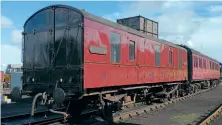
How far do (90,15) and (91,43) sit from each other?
0.95m

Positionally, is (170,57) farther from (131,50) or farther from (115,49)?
(115,49)

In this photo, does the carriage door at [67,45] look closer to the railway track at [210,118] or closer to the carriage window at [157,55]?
the railway track at [210,118]

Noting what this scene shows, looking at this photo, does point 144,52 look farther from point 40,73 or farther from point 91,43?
point 40,73

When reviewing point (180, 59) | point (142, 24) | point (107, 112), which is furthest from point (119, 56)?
point (142, 24)

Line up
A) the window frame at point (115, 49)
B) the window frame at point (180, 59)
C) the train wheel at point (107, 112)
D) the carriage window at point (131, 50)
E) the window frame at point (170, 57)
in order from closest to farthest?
the window frame at point (115, 49) → the train wheel at point (107, 112) → the carriage window at point (131, 50) → the window frame at point (170, 57) → the window frame at point (180, 59)

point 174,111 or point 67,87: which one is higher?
point 67,87

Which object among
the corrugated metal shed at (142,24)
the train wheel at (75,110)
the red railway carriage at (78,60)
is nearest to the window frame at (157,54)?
the red railway carriage at (78,60)

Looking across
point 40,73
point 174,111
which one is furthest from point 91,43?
point 174,111

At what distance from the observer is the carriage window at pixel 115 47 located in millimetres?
9805

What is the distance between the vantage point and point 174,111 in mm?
12938

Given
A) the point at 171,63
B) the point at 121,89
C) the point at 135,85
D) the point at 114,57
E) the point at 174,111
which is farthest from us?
the point at 171,63

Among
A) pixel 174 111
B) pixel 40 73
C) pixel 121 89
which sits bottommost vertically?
pixel 174 111

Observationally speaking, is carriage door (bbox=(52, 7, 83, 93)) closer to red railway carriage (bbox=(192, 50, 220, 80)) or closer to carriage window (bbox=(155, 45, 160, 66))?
carriage window (bbox=(155, 45, 160, 66))

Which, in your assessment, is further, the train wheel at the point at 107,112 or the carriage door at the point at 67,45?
the train wheel at the point at 107,112
